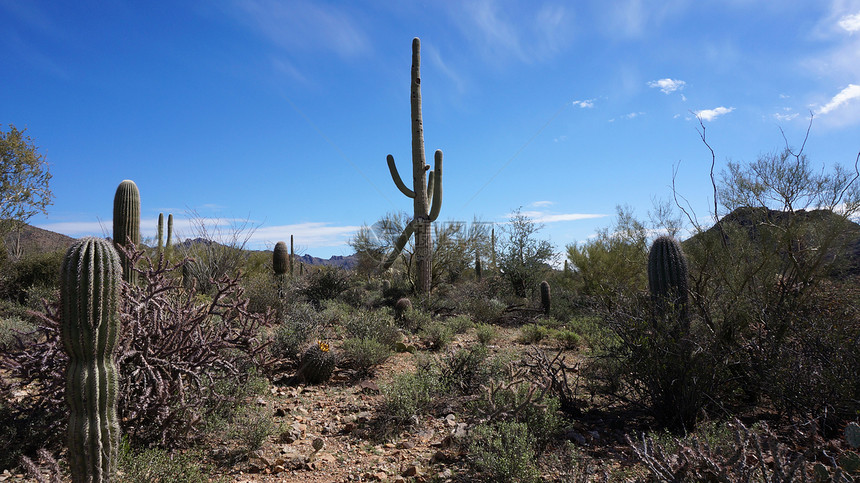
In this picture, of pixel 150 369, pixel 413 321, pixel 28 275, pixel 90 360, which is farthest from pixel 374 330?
pixel 28 275

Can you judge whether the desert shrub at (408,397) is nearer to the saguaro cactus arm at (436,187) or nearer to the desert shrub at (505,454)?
the desert shrub at (505,454)

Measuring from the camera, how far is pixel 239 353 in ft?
15.4

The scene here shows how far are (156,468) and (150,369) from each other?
2.42 ft

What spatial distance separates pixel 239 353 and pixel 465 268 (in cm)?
1220

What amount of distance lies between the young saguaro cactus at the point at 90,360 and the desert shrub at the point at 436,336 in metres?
5.03

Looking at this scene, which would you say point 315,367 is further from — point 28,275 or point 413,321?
point 28,275

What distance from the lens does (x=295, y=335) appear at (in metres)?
6.34

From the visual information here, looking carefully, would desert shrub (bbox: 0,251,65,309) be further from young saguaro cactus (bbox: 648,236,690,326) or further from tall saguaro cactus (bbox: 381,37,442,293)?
young saguaro cactus (bbox: 648,236,690,326)

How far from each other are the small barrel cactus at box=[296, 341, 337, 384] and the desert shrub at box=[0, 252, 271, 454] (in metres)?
1.55

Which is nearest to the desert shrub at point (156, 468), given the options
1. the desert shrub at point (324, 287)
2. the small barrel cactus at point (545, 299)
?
the desert shrub at point (324, 287)

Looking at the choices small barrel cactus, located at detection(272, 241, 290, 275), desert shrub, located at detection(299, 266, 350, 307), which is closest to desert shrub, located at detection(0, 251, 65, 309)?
small barrel cactus, located at detection(272, 241, 290, 275)

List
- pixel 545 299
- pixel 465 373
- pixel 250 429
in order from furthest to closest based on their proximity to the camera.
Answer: pixel 545 299
pixel 465 373
pixel 250 429

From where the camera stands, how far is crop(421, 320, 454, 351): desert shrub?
734 centimetres

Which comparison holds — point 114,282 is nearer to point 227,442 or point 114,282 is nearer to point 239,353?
point 227,442
